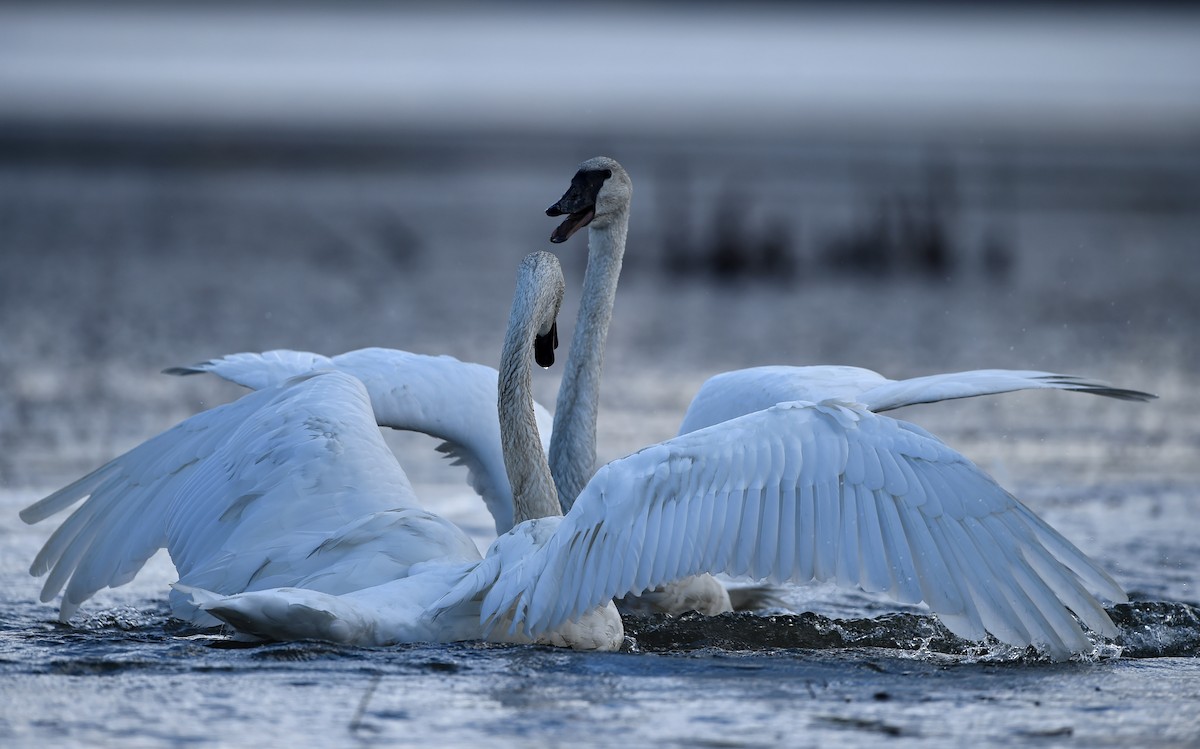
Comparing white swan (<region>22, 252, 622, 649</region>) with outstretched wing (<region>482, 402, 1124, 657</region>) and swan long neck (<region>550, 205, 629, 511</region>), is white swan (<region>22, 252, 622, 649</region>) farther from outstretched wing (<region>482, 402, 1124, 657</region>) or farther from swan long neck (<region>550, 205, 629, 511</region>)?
swan long neck (<region>550, 205, 629, 511</region>)

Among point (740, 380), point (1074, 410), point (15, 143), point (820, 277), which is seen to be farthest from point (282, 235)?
point (15, 143)

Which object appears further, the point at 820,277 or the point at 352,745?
the point at 820,277

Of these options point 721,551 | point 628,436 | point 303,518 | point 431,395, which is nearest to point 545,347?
point 431,395

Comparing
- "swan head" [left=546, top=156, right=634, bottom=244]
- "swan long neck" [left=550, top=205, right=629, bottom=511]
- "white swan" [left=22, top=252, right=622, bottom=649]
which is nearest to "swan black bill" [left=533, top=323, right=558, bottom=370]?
"white swan" [left=22, top=252, right=622, bottom=649]

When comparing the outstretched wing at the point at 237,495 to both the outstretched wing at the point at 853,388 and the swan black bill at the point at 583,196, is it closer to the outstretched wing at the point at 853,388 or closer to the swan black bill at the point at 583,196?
the swan black bill at the point at 583,196

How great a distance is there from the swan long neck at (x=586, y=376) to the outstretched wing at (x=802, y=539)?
160 centimetres

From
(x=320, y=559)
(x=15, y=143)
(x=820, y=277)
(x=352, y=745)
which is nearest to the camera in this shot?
(x=352, y=745)

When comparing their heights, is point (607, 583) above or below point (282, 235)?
below

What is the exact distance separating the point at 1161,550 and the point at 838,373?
6.43 feet

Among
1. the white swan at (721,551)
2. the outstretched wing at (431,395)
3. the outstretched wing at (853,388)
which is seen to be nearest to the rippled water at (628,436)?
the white swan at (721,551)

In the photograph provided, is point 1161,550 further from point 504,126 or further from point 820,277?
point 504,126

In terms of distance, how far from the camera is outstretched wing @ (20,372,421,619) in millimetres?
6207

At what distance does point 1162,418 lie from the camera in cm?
1133

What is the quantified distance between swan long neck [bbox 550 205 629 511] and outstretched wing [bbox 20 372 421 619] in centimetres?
95
